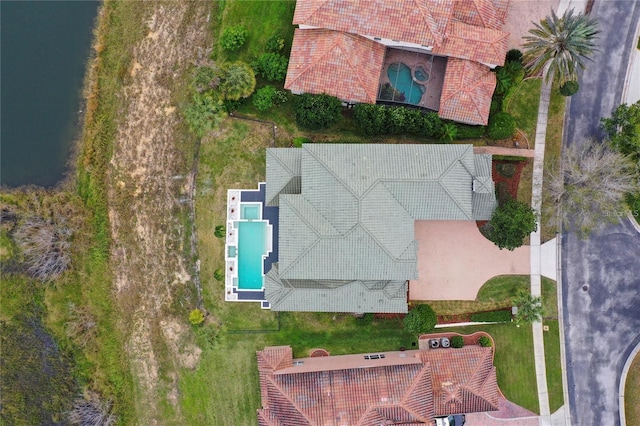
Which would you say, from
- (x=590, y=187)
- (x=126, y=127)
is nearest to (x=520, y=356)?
(x=590, y=187)

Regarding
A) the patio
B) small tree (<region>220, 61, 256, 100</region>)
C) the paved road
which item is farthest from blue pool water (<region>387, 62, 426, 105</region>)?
the paved road

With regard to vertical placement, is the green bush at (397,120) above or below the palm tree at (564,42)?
below

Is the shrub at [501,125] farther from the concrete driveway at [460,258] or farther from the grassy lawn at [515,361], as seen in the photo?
the grassy lawn at [515,361]

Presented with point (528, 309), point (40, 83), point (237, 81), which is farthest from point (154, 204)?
point (528, 309)

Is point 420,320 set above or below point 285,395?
above

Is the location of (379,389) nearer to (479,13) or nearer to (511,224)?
(511,224)

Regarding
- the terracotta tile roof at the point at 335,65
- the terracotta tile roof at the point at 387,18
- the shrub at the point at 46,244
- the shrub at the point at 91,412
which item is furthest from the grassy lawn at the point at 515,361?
the shrub at the point at 46,244
